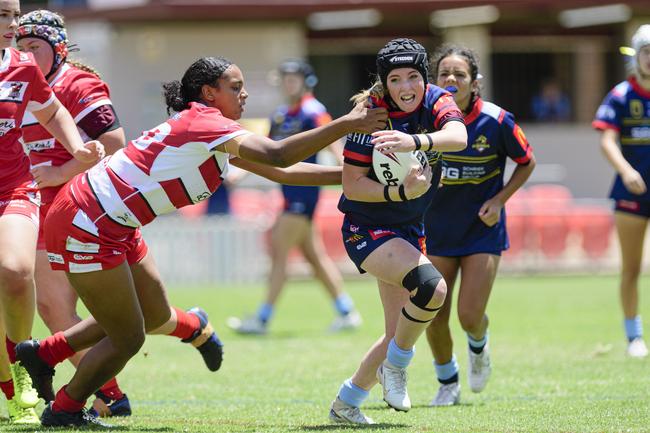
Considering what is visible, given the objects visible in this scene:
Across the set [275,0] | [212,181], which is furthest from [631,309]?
[275,0]

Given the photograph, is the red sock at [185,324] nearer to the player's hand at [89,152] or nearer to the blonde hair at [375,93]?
the player's hand at [89,152]

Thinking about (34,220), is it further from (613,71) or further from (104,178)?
(613,71)

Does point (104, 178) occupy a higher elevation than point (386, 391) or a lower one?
higher

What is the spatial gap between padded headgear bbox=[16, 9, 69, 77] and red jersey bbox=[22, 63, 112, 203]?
0.10 metres

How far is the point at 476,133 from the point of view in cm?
740

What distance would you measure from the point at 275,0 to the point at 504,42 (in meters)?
6.47

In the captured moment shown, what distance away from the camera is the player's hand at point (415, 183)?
5.91m

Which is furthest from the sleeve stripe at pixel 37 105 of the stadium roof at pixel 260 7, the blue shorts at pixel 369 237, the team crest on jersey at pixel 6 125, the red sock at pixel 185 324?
the stadium roof at pixel 260 7

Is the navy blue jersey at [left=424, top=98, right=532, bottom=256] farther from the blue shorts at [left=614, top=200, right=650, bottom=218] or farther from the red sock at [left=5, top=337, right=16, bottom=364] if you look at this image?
the red sock at [left=5, top=337, right=16, bottom=364]

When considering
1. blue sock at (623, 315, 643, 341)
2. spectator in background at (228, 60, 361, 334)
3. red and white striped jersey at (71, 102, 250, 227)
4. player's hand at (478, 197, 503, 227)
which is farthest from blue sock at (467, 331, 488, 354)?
spectator in background at (228, 60, 361, 334)

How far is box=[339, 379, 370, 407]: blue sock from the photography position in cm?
638

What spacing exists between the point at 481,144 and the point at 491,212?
459 millimetres

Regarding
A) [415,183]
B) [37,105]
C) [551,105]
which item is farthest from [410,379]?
[551,105]

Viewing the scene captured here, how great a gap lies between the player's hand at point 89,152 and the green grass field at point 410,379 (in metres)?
1.54
